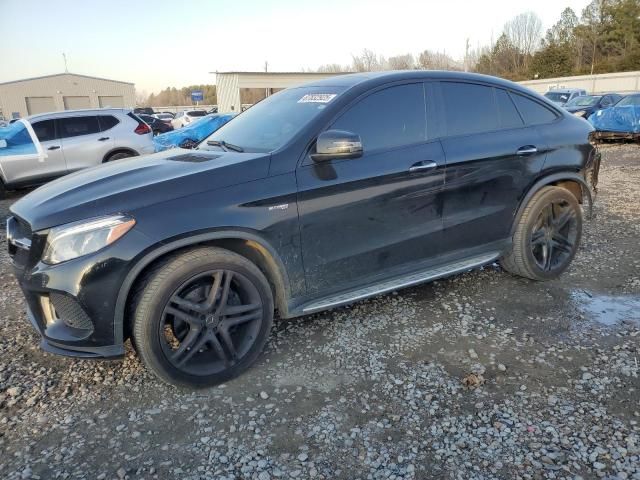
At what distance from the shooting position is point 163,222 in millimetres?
2553

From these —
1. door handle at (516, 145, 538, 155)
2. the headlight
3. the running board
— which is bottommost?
the running board

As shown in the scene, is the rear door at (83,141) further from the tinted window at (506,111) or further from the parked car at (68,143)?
the tinted window at (506,111)

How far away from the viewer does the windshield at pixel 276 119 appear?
3.18m

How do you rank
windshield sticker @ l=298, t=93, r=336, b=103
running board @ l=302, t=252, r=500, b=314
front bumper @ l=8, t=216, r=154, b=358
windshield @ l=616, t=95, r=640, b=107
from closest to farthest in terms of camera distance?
front bumper @ l=8, t=216, r=154, b=358
running board @ l=302, t=252, r=500, b=314
windshield sticker @ l=298, t=93, r=336, b=103
windshield @ l=616, t=95, r=640, b=107

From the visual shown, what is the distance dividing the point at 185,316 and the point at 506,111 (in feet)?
10.0

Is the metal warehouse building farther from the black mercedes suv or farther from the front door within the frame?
the front door

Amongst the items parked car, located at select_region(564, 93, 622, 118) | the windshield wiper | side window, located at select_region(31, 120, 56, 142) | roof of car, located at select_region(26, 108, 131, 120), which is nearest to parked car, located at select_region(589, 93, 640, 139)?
parked car, located at select_region(564, 93, 622, 118)

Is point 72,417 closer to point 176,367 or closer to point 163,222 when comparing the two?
point 176,367

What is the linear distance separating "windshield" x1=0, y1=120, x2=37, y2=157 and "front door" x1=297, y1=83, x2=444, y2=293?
813cm

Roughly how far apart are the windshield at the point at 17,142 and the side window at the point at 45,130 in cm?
16

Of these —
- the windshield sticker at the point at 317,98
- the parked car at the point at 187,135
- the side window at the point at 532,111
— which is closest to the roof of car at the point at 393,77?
the windshield sticker at the point at 317,98

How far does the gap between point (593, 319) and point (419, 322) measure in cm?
135

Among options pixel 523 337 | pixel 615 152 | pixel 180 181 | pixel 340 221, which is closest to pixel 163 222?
pixel 180 181

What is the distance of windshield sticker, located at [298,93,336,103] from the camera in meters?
3.29
